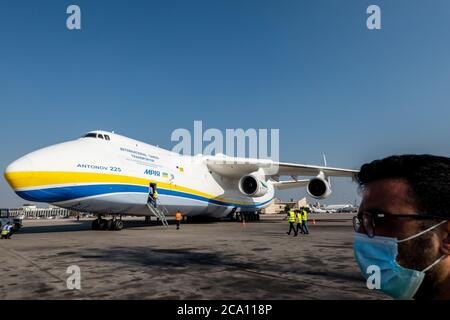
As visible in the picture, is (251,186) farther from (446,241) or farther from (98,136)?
(446,241)

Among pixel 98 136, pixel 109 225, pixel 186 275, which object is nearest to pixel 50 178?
pixel 98 136

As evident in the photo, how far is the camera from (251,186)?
22.6m

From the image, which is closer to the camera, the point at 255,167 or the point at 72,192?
the point at 72,192

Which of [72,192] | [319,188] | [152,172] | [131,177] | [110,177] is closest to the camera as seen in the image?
[72,192]

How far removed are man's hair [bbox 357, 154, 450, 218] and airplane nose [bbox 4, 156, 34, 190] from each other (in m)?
13.7

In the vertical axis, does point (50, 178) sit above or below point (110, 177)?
below

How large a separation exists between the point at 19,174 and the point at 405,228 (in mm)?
13977

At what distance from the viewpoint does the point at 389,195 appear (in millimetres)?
1807

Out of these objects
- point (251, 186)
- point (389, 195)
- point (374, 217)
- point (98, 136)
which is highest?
point (98, 136)

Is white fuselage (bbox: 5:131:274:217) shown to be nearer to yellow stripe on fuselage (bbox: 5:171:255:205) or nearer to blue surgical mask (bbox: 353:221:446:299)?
yellow stripe on fuselage (bbox: 5:171:255:205)

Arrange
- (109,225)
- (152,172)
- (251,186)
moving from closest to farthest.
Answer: (109,225)
(152,172)
(251,186)

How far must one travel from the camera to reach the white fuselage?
13.1m

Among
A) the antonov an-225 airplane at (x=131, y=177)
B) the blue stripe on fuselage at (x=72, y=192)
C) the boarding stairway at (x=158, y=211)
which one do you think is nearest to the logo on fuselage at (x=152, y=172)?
the antonov an-225 airplane at (x=131, y=177)
